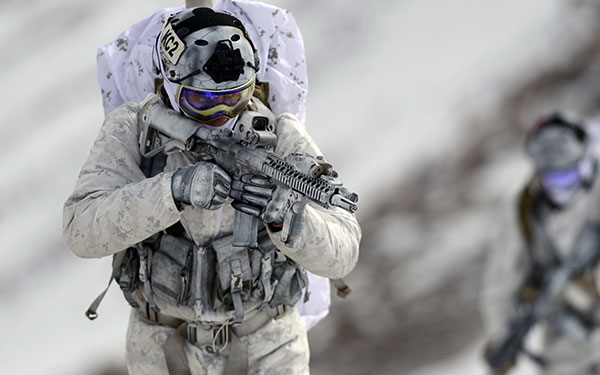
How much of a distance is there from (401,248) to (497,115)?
145cm

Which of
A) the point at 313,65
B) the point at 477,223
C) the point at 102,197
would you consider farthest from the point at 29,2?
the point at 102,197

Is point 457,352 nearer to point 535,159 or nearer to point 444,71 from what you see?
point 444,71

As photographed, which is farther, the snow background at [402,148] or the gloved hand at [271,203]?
the snow background at [402,148]

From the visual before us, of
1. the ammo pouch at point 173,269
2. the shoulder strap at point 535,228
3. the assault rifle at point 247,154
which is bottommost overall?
the ammo pouch at point 173,269

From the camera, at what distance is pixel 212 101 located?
1298 millimetres

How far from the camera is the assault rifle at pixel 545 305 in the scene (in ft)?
7.70

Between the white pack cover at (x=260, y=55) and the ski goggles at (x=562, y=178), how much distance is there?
868 mm

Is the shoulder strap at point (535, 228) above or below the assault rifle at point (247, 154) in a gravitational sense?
above

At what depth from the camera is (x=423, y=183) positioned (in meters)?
6.74

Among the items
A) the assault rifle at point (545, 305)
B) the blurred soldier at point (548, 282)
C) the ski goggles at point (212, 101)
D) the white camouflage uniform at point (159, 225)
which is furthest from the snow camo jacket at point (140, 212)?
the assault rifle at point (545, 305)

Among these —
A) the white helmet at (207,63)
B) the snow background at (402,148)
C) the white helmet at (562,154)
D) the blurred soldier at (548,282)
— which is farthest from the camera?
the snow background at (402,148)

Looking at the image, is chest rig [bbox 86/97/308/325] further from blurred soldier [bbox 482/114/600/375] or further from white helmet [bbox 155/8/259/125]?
blurred soldier [bbox 482/114/600/375]

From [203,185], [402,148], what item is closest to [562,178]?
[203,185]

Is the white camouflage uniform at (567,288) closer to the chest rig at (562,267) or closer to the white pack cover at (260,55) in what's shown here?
the chest rig at (562,267)
